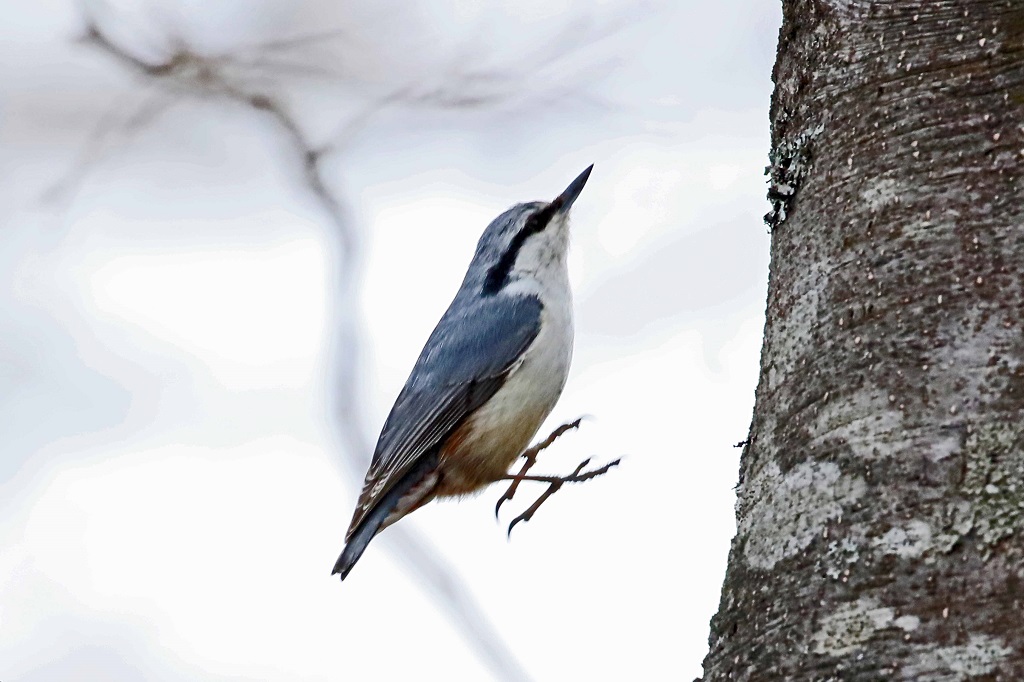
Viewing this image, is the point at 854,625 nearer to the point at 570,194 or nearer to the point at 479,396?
the point at 479,396

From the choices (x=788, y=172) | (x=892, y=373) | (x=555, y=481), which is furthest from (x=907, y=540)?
(x=555, y=481)

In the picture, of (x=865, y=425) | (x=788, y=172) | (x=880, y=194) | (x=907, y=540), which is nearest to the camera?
(x=907, y=540)

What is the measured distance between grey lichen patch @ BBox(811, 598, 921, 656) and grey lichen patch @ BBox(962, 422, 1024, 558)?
5.0 inches

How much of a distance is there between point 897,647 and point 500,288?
6.65 feet

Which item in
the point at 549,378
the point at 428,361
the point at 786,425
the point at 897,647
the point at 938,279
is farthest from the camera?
the point at 428,361

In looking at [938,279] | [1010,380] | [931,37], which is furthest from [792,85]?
[1010,380]

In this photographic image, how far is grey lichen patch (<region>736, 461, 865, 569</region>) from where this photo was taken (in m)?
1.51

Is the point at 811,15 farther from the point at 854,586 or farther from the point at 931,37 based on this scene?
the point at 854,586

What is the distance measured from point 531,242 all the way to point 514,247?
0.05 m

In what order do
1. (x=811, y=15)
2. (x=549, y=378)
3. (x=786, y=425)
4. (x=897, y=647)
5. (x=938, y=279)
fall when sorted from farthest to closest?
1. (x=549, y=378)
2. (x=811, y=15)
3. (x=786, y=425)
4. (x=938, y=279)
5. (x=897, y=647)

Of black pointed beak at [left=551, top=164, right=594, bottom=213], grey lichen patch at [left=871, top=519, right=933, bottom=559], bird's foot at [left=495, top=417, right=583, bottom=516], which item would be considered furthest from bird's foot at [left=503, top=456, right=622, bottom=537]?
Result: grey lichen patch at [left=871, top=519, right=933, bottom=559]

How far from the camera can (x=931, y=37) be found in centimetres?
174

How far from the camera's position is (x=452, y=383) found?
3094mm

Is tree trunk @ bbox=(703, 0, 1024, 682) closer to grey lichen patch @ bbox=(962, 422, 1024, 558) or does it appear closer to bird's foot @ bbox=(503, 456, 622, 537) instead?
grey lichen patch @ bbox=(962, 422, 1024, 558)
